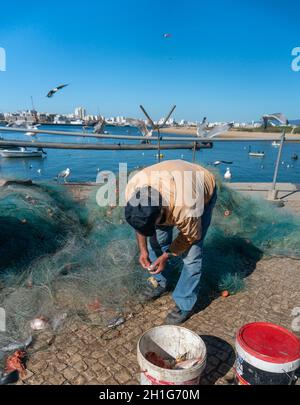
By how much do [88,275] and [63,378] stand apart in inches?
37.7

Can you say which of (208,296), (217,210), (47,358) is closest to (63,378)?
(47,358)

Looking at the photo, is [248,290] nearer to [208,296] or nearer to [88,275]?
[208,296]

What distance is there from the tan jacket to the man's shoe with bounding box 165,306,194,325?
2.04 feet

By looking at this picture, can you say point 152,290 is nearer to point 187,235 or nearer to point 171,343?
point 171,343

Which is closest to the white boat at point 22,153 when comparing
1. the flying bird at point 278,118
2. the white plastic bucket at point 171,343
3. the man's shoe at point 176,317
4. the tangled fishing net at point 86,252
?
the flying bird at point 278,118

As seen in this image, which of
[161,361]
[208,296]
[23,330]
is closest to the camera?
[161,361]

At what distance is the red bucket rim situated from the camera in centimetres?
162

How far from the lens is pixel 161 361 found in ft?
6.37

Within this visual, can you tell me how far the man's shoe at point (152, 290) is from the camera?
2.89 meters

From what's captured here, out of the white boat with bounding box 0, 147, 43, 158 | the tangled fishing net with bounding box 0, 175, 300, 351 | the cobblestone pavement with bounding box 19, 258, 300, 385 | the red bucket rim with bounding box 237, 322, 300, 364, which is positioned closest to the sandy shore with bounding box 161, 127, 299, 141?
the tangled fishing net with bounding box 0, 175, 300, 351

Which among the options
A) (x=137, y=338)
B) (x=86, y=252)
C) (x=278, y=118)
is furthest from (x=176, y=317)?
(x=278, y=118)

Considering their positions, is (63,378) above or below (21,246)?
below

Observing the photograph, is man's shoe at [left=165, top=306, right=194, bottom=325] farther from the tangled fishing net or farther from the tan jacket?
the tan jacket

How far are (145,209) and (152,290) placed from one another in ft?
4.26
